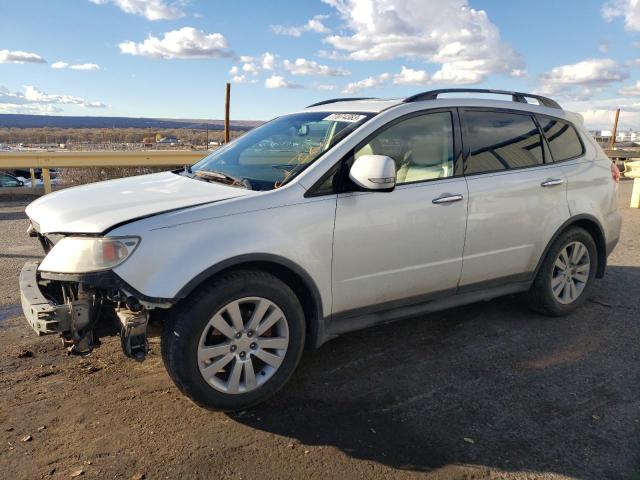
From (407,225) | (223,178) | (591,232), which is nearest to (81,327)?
(223,178)

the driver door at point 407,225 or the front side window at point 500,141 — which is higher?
the front side window at point 500,141

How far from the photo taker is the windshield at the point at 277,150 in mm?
3588

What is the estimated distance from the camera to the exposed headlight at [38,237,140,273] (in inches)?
112

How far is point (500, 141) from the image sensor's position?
437cm

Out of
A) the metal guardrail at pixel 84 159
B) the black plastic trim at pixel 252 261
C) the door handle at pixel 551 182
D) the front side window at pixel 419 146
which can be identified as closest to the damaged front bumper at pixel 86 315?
the black plastic trim at pixel 252 261

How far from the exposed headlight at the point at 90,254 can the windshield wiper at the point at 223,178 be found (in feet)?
2.90

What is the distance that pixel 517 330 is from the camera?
14.9ft

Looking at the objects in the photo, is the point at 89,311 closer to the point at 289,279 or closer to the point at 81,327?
the point at 81,327

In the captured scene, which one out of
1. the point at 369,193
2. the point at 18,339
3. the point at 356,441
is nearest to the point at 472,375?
the point at 356,441

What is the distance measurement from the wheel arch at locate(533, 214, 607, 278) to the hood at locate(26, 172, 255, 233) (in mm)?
2737

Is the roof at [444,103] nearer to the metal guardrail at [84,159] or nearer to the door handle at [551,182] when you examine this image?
the door handle at [551,182]

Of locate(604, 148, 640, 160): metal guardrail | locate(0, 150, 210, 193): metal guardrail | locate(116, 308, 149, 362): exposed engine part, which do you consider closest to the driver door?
locate(116, 308, 149, 362): exposed engine part

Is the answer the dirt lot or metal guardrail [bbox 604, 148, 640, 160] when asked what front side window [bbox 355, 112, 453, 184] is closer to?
the dirt lot

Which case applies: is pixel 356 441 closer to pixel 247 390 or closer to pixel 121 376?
pixel 247 390
